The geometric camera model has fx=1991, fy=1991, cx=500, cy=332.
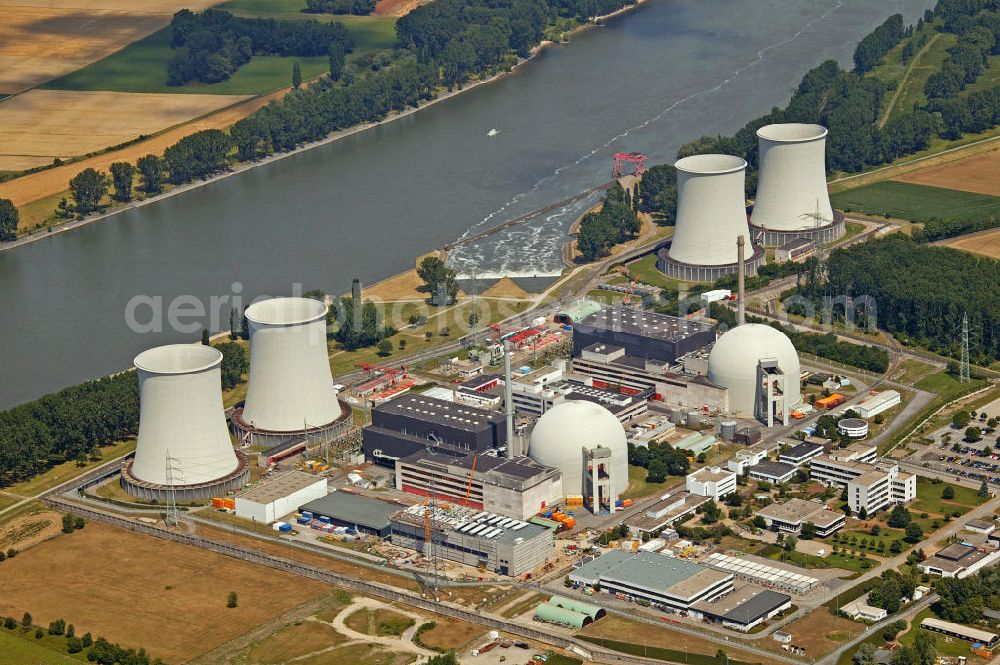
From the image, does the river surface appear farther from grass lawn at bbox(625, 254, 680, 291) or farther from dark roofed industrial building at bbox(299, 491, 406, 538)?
dark roofed industrial building at bbox(299, 491, 406, 538)

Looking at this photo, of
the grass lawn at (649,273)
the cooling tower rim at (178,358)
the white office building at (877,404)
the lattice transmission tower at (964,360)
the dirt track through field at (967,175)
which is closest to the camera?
the cooling tower rim at (178,358)

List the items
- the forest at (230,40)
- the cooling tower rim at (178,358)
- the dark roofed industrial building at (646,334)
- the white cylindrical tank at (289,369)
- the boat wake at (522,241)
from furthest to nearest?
the forest at (230,40)
the boat wake at (522,241)
the dark roofed industrial building at (646,334)
the white cylindrical tank at (289,369)
the cooling tower rim at (178,358)

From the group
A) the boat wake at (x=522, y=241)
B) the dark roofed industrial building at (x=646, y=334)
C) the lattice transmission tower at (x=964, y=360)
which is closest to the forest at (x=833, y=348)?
the lattice transmission tower at (x=964, y=360)

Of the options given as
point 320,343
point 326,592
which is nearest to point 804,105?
point 320,343

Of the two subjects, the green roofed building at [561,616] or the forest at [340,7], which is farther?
the forest at [340,7]

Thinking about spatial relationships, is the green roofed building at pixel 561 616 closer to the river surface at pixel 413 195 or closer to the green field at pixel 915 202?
the river surface at pixel 413 195

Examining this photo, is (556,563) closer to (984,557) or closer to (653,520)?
(653,520)

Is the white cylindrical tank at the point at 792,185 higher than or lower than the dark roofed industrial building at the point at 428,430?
higher

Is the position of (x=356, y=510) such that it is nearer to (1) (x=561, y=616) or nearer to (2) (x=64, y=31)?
(1) (x=561, y=616)
